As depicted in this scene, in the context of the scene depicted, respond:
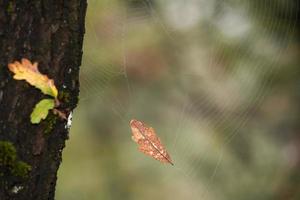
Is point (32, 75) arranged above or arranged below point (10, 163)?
above

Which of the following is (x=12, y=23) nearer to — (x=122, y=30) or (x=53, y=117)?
(x=53, y=117)

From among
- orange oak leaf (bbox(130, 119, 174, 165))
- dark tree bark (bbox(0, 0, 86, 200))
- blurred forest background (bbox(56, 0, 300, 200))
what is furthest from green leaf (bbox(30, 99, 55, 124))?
blurred forest background (bbox(56, 0, 300, 200))

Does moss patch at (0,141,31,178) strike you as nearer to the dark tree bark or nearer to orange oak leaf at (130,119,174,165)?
the dark tree bark

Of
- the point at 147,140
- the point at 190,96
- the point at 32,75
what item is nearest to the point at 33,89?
the point at 32,75

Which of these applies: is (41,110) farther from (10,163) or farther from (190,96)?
(190,96)

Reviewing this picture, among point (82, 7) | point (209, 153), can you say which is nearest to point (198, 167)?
point (209, 153)

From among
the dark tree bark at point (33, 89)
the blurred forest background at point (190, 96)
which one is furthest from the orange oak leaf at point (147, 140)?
the blurred forest background at point (190, 96)

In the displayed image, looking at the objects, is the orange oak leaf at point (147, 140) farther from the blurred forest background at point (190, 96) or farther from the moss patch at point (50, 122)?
the blurred forest background at point (190, 96)
